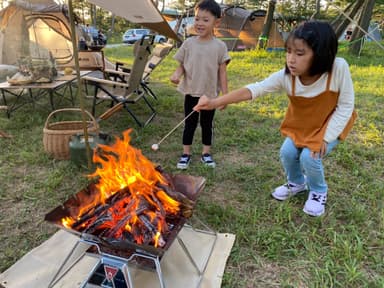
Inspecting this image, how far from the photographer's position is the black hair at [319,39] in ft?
6.20

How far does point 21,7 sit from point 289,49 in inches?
262

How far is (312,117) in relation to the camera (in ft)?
7.59

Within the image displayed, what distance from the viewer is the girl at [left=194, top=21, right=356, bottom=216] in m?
1.94

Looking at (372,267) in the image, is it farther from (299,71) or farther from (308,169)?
(299,71)

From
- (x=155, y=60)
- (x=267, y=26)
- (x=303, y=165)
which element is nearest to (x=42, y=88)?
(x=155, y=60)

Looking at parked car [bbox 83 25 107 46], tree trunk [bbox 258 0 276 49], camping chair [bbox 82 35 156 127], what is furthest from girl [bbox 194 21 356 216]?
tree trunk [bbox 258 0 276 49]

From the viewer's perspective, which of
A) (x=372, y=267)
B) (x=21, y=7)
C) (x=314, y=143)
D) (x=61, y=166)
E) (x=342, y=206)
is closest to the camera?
(x=372, y=267)

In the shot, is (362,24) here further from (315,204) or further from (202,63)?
(315,204)

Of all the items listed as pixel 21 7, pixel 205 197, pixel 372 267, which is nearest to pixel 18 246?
pixel 205 197

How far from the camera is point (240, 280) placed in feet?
6.48

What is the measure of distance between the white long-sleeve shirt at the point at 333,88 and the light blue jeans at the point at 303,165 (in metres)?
0.18

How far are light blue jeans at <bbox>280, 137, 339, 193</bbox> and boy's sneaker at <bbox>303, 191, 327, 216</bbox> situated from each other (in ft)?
0.13

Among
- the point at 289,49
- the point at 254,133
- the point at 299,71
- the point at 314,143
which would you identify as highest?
the point at 289,49

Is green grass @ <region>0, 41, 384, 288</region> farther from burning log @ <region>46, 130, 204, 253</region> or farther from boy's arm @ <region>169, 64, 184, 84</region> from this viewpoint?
boy's arm @ <region>169, 64, 184, 84</region>
